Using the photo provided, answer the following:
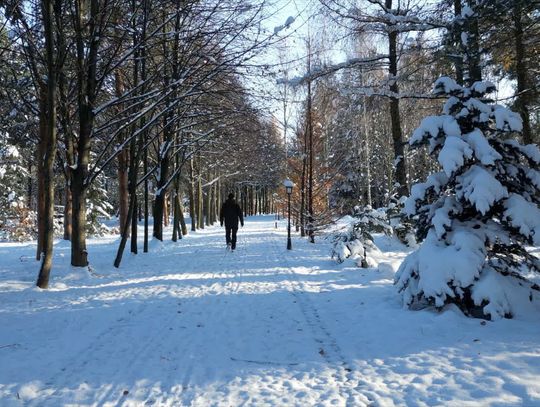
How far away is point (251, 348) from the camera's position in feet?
17.2

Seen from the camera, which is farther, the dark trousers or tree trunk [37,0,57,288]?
the dark trousers

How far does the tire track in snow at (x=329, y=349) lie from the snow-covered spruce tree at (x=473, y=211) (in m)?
1.41

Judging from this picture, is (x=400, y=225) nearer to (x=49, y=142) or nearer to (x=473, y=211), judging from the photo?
(x=473, y=211)

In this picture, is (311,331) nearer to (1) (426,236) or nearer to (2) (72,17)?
(1) (426,236)

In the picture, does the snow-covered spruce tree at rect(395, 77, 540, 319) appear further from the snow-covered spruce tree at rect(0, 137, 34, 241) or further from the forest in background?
the snow-covered spruce tree at rect(0, 137, 34, 241)

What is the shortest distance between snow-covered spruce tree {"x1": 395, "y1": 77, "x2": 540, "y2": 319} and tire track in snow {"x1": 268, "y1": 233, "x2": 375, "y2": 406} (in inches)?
55.3

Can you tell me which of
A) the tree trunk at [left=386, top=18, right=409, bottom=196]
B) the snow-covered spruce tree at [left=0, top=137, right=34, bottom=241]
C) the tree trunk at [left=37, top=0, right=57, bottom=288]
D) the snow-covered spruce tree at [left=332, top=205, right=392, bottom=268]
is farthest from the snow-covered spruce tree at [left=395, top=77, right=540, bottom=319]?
the snow-covered spruce tree at [left=0, top=137, right=34, bottom=241]

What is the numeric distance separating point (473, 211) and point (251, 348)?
3623 millimetres

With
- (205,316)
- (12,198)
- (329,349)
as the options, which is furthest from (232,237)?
(12,198)

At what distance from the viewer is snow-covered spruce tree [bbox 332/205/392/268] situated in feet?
37.4

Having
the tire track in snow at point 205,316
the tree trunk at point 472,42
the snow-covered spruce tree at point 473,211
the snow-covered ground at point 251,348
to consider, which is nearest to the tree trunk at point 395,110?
the tree trunk at point 472,42

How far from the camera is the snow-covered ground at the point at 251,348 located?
3.89m

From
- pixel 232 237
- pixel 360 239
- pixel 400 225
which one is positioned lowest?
pixel 232 237

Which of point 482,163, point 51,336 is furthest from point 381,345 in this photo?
point 51,336
